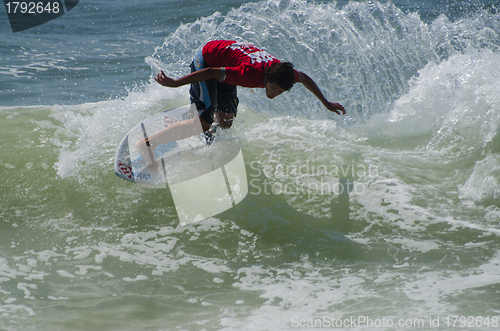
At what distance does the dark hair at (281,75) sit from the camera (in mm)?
3115

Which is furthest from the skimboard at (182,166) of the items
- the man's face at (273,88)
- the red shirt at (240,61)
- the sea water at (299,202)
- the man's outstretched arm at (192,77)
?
the man's face at (273,88)

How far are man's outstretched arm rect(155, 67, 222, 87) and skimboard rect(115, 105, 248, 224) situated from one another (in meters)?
0.77

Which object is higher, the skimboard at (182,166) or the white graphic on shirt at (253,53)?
the white graphic on shirt at (253,53)

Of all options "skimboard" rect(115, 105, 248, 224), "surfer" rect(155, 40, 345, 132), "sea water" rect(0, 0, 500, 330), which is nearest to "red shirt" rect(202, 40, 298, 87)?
"surfer" rect(155, 40, 345, 132)

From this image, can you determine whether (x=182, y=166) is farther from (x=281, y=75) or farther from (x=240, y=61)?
(x=281, y=75)

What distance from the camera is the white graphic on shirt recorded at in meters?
3.33

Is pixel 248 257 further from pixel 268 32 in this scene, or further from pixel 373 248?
pixel 268 32

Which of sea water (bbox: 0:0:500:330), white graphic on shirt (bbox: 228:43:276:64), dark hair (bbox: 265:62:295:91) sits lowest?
sea water (bbox: 0:0:500:330)

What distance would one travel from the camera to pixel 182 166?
422 cm

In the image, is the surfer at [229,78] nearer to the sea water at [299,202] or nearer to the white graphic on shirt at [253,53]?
the white graphic on shirt at [253,53]

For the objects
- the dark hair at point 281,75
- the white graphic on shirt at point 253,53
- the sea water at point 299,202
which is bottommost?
the sea water at point 299,202

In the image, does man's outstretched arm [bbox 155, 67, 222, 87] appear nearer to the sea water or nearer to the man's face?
the man's face

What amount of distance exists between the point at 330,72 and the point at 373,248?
3738 millimetres

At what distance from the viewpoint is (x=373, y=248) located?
323 centimetres
